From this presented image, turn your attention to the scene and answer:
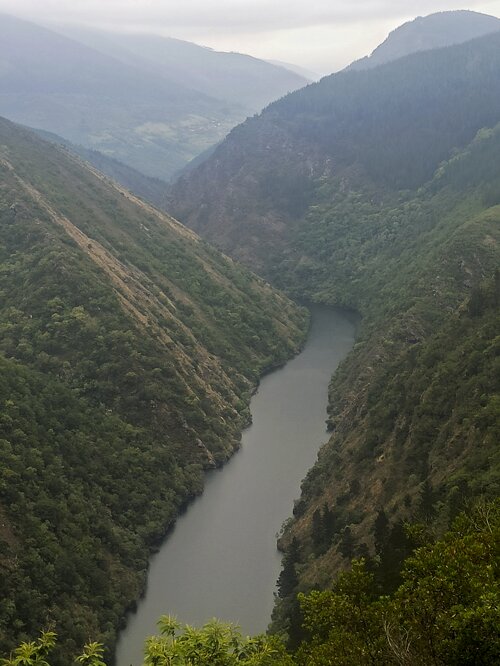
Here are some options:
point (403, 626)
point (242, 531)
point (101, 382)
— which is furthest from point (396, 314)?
point (403, 626)

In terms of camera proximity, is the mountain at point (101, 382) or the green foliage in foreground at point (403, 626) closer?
the green foliage in foreground at point (403, 626)

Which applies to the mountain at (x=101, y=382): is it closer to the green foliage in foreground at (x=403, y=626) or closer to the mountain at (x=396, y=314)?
the mountain at (x=396, y=314)

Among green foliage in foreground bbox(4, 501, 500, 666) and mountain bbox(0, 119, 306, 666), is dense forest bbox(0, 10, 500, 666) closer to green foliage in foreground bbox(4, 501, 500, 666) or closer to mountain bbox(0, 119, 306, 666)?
green foliage in foreground bbox(4, 501, 500, 666)

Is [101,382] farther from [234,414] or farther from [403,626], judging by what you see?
[403,626]

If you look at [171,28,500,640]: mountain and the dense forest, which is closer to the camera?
the dense forest

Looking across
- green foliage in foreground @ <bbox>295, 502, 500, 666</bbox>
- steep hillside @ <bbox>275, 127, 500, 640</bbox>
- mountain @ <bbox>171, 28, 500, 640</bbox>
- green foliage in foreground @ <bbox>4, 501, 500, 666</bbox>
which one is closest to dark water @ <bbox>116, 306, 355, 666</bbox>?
mountain @ <bbox>171, 28, 500, 640</bbox>

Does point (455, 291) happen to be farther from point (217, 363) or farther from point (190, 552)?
point (190, 552)

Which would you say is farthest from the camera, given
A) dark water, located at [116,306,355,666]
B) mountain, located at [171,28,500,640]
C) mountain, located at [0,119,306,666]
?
dark water, located at [116,306,355,666]

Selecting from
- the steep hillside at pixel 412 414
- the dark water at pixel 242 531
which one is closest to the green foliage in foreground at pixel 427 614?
the steep hillside at pixel 412 414
